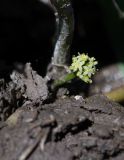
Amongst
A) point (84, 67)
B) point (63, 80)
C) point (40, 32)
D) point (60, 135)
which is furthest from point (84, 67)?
point (40, 32)

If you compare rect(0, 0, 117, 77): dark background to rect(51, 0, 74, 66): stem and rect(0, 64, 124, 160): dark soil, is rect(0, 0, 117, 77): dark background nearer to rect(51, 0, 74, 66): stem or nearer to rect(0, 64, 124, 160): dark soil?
rect(51, 0, 74, 66): stem

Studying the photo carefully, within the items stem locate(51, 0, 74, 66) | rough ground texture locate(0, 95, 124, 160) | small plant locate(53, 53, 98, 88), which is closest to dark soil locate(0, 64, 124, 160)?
rough ground texture locate(0, 95, 124, 160)

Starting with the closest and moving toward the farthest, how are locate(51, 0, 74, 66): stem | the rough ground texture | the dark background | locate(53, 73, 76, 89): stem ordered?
the rough ground texture → locate(51, 0, 74, 66): stem → locate(53, 73, 76, 89): stem → the dark background

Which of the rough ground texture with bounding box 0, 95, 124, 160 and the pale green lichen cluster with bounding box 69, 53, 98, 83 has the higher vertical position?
the pale green lichen cluster with bounding box 69, 53, 98, 83

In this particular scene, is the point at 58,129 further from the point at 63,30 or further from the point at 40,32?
the point at 40,32

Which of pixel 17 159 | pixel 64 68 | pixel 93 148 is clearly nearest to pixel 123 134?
pixel 93 148

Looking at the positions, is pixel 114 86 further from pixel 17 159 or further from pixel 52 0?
pixel 17 159
